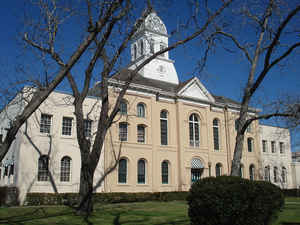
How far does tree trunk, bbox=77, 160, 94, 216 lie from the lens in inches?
603

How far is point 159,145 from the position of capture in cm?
3061

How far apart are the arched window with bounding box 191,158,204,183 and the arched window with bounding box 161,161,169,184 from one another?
111 inches

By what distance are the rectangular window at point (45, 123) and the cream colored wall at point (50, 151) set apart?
0.28m

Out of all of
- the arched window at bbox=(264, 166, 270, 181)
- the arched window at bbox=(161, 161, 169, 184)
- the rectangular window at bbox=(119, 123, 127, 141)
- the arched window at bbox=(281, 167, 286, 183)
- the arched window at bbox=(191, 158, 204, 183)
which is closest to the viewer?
the rectangular window at bbox=(119, 123, 127, 141)

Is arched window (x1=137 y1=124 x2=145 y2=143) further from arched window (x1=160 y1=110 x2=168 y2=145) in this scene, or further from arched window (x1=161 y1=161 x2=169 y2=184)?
arched window (x1=161 y1=161 x2=169 y2=184)

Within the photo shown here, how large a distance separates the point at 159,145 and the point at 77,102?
15224mm

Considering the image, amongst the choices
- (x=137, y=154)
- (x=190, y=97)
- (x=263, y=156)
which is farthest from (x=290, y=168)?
(x=137, y=154)

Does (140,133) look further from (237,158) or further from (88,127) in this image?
(237,158)

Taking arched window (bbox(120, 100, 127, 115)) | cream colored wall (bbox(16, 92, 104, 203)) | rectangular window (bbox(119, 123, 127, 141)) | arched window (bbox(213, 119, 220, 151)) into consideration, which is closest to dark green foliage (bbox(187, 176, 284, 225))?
cream colored wall (bbox(16, 92, 104, 203))

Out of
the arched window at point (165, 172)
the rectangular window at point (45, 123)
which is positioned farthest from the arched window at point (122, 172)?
the rectangular window at point (45, 123)

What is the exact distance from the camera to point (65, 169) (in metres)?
25.4

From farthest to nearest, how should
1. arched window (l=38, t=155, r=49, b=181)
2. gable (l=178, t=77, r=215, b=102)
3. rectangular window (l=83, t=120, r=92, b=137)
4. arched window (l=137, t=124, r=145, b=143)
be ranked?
gable (l=178, t=77, r=215, b=102)
arched window (l=137, t=124, r=145, b=143)
rectangular window (l=83, t=120, r=92, b=137)
arched window (l=38, t=155, r=49, b=181)

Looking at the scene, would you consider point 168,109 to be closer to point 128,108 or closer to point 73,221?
point 128,108

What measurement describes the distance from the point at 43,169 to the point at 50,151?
1.43m
